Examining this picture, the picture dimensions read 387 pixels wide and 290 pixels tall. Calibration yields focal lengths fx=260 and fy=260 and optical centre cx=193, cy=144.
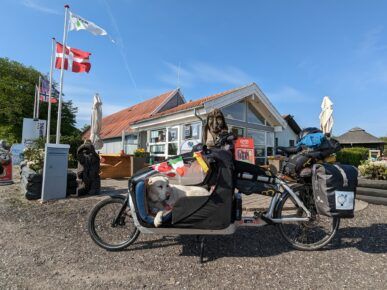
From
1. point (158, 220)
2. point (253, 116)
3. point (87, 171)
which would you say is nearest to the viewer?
point (158, 220)

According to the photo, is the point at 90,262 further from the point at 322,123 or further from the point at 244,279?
the point at 322,123

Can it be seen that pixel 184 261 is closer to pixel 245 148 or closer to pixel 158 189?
pixel 158 189

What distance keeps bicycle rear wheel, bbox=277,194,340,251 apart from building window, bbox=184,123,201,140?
700 cm

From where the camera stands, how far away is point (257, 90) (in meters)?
11.6

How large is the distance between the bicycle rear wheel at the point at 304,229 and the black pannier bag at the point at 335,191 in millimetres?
238

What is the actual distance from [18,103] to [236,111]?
30.7 m

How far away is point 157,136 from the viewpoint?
12.5 meters

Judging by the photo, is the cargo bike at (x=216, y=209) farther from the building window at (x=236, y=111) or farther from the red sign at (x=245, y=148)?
the building window at (x=236, y=111)

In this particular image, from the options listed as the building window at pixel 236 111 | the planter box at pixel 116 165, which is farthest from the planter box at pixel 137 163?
the building window at pixel 236 111

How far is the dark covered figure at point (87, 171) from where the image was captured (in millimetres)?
5934

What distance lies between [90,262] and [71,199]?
3088 millimetres

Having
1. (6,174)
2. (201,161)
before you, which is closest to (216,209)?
(201,161)

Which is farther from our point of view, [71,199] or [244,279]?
[71,199]

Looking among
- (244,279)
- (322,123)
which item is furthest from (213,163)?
(322,123)
